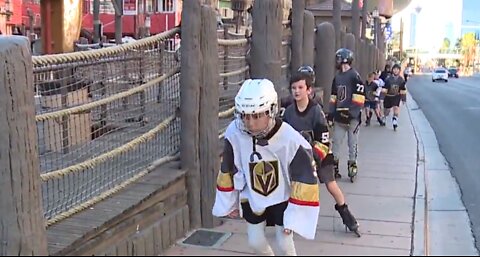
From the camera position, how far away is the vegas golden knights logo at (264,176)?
4.50 meters

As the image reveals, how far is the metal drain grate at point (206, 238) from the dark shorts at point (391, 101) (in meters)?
11.9

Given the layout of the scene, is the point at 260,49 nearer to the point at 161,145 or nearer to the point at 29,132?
the point at 161,145

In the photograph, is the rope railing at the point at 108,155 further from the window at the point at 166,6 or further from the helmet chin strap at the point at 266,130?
the window at the point at 166,6

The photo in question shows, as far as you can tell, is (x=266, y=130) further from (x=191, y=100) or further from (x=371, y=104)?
(x=371, y=104)

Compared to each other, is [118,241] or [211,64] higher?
[211,64]

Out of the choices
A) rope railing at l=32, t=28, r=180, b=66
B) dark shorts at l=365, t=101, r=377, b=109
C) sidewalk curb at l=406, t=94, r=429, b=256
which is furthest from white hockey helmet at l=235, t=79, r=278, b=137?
dark shorts at l=365, t=101, r=377, b=109

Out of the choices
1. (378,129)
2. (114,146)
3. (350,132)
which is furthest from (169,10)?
(114,146)

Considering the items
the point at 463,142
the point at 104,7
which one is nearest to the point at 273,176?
the point at 463,142

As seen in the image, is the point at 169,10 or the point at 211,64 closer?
the point at 211,64

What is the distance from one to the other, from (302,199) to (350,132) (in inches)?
198

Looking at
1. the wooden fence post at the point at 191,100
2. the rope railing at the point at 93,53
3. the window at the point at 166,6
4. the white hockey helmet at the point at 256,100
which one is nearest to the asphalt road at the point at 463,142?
the wooden fence post at the point at 191,100

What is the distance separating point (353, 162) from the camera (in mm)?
8969

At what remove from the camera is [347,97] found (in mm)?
9180

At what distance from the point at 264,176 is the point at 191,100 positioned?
185 centimetres
